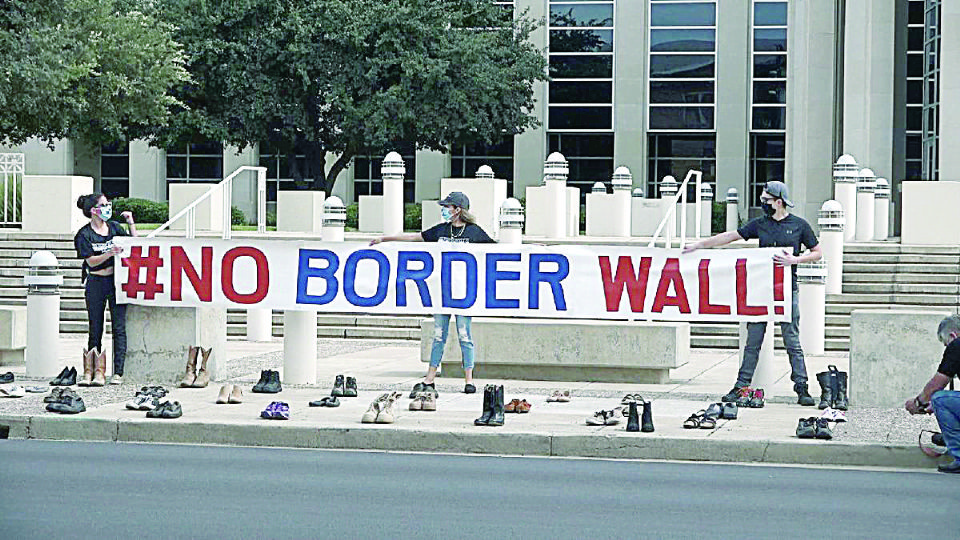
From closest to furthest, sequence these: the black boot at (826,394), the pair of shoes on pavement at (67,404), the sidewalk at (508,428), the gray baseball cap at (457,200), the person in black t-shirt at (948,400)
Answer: the person in black t-shirt at (948,400) < the sidewalk at (508,428) < the pair of shoes on pavement at (67,404) < the black boot at (826,394) < the gray baseball cap at (457,200)

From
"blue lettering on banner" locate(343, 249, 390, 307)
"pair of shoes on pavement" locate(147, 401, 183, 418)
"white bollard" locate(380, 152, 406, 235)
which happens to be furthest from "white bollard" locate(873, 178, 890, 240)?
"pair of shoes on pavement" locate(147, 401, 183, 418)

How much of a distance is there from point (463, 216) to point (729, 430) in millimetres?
3610

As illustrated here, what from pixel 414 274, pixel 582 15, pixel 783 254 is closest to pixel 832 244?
pixel 783 254

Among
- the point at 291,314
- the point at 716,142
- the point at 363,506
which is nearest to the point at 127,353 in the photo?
the point at 291,314

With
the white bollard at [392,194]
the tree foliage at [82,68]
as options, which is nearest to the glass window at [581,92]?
the tree foliage at [82,68]

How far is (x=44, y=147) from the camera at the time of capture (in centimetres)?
5341

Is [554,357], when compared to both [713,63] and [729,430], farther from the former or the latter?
[713,63]

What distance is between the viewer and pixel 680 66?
5194cm

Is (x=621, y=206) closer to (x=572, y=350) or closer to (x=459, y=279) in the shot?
(x=572, y=350)

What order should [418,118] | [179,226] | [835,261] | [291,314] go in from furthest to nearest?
[418,118], [179,226], [835,261], [291,314]

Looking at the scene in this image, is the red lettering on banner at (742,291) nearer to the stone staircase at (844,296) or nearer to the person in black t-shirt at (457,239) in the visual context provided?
the person in black t-shirt at (457,239)

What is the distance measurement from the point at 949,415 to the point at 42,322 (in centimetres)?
866

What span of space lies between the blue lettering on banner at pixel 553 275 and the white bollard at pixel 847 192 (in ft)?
40.6

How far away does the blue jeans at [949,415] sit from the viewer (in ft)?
34.0
